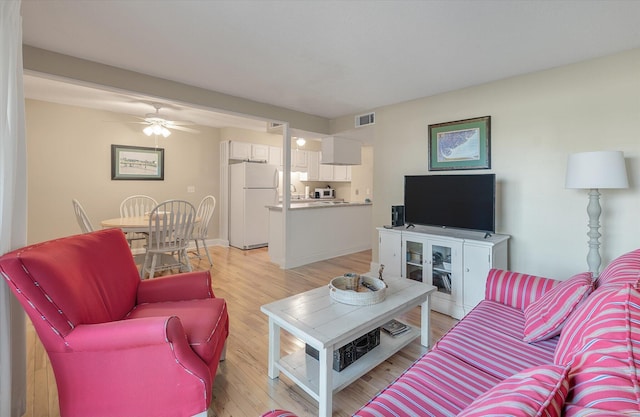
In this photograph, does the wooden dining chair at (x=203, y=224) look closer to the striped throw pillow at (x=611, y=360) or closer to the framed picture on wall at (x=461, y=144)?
the framed picture on wall at (x=461, y=144)

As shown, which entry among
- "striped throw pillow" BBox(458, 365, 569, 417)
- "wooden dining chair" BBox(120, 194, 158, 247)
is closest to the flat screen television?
"striped throw pillow" BBox(458, 365, 569, 417)

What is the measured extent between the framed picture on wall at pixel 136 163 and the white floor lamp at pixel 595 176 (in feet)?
18.4

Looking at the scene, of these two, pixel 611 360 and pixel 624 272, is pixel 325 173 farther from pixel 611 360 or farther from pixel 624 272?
pixel 611 360

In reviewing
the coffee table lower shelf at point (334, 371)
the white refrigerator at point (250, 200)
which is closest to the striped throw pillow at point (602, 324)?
the coffee table lower shelf at point (334, 371)

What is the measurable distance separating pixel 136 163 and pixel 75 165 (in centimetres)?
80

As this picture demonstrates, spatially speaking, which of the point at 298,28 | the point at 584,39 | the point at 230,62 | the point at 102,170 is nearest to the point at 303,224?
the point at 230,62

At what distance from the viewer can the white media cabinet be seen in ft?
8.79

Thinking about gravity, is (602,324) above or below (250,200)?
below

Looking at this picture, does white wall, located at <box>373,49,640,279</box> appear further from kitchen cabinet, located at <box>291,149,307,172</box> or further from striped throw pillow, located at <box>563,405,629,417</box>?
kitchen cabinet, located at <box>291,149,307,172</box>

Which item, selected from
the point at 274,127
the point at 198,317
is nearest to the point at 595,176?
the point at 198,317

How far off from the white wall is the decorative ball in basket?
6.05 ft

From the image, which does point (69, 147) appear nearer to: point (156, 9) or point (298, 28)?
point (156, 9)

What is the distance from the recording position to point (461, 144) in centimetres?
330

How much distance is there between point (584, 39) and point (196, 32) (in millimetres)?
2861
